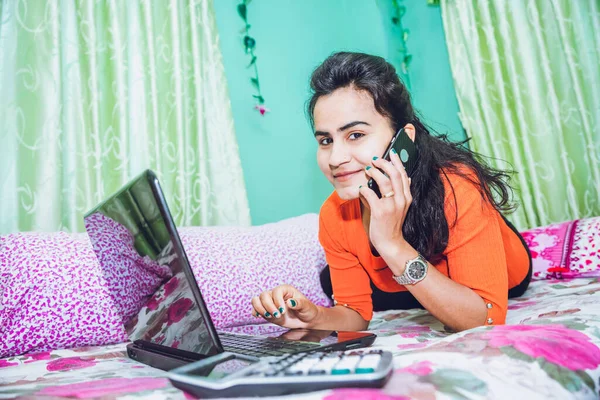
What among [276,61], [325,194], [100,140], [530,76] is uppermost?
[276,61]

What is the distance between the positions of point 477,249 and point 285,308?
428 millimetres

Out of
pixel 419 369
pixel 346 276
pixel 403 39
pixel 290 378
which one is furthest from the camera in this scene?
pixel 403 39

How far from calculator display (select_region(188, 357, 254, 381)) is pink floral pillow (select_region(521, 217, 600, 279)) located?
146cm

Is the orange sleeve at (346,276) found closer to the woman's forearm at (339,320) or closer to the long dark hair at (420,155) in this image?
the woman's forearm at (339,320)

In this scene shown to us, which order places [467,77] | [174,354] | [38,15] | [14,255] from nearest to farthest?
[174,354] → [14,255] → [38,15] → [467,77]

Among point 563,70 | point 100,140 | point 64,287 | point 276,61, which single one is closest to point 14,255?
point 64,287

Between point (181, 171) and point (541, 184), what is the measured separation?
5.23 ft

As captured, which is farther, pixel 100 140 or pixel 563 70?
pixel 563 70

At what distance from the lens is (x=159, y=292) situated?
30.1 inches

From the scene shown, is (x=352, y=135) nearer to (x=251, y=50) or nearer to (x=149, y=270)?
(x=149, y=270)

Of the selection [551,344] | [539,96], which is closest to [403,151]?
[551,344]

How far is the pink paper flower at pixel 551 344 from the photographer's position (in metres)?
0.65

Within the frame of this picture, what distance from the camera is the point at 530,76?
2229mm

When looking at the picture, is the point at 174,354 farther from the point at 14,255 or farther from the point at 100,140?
the point at 100,140
